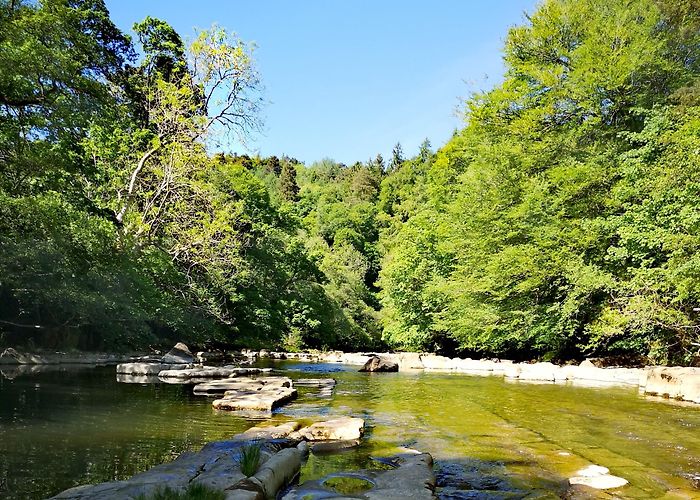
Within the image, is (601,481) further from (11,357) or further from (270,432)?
(11,357)

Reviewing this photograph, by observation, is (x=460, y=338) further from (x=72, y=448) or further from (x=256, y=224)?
(x=72, y=448)

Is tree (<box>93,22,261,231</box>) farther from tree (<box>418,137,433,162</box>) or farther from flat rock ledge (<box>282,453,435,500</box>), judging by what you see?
tree (<box>418,137,433,162</box>)

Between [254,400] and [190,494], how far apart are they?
6557mm

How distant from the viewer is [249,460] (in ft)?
16.8

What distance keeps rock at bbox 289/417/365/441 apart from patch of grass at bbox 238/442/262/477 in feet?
6.48

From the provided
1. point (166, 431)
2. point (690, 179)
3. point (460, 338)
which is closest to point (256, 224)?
point (460, 338)

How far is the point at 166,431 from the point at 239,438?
1.68 metres

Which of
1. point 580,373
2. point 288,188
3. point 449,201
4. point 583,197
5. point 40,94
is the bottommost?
point 580,373

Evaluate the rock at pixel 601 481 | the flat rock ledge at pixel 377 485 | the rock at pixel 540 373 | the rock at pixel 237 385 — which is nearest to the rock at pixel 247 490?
the flat rock ledge at pixel 377 485

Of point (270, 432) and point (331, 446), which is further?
point (270, 432)

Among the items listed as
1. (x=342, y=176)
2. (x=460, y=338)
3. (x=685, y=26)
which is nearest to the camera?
(x=685, y=26)

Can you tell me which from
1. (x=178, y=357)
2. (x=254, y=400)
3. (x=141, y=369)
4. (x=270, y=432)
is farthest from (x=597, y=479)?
(x=178, y=357)

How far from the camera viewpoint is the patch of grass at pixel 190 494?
3.82 meters

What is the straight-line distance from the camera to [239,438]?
22.7ft
